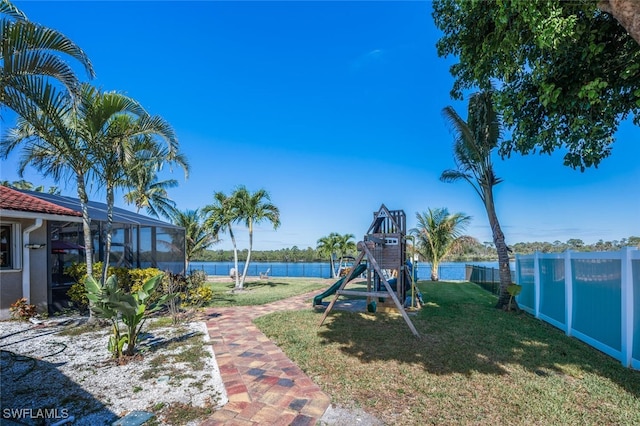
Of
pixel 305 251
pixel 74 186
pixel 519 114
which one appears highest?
pixel 519 114

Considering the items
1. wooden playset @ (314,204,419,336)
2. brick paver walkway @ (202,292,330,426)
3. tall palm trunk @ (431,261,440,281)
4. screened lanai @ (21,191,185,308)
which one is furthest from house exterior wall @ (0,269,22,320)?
tall palm trunk @ (431,261,440,281)

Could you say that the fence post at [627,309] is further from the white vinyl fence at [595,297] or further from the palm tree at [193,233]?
the palm tree at [193,233]

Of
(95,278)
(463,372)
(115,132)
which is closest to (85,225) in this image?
(95,278)

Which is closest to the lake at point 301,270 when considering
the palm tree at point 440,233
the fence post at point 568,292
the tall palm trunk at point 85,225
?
the palm tree at point 440,233

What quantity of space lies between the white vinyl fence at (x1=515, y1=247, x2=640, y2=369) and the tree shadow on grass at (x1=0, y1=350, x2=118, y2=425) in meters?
6.89

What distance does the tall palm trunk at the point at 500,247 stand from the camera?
926 cm

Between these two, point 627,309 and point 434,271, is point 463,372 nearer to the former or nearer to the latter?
point 627,309

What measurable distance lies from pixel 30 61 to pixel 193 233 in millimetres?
15537

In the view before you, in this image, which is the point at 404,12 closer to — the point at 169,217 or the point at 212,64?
the point at 212,64

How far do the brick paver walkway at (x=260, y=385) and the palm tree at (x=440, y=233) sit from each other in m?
15.3

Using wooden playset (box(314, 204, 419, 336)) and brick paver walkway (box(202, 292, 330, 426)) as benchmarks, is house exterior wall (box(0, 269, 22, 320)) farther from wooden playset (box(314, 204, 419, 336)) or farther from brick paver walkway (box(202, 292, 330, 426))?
wooden playset (box(314, 204, 419, 336))

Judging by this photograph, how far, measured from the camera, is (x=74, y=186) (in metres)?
6.96

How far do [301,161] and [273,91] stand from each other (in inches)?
287

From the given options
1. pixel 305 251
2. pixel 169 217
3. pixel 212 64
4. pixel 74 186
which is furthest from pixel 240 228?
pixel 305 251
